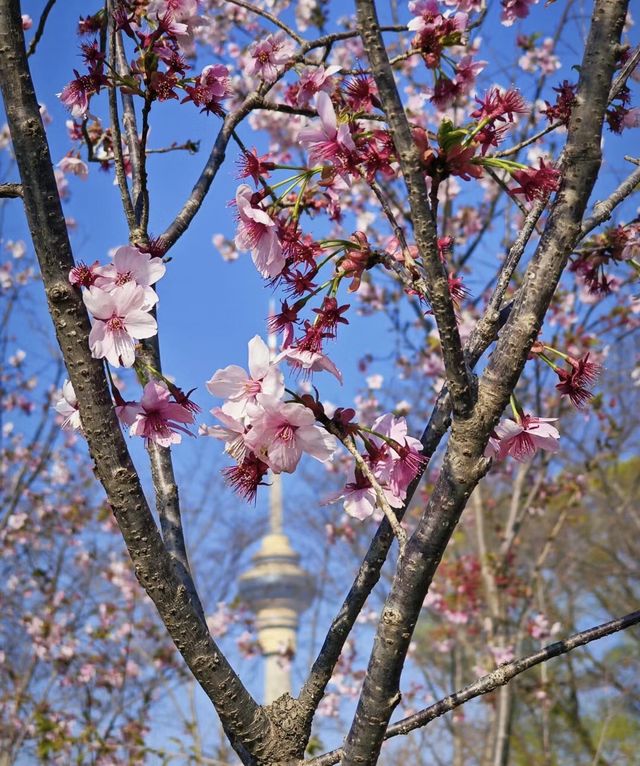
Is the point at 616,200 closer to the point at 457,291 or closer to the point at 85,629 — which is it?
the point at 457,291

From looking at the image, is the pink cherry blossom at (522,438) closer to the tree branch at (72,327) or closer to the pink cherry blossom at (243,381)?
the pink cherry blossom at (243,381)

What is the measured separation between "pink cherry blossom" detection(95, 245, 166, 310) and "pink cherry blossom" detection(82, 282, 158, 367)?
16mm

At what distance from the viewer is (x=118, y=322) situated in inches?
52.7

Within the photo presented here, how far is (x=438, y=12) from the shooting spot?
1896 millimetres

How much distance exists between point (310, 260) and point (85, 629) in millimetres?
6171

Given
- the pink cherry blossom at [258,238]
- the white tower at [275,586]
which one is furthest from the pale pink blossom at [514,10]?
the white tower at [275,586]

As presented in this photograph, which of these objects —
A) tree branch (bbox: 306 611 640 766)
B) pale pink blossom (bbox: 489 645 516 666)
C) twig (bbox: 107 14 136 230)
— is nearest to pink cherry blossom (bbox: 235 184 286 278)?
twig (bbox: 107 14 136 230)

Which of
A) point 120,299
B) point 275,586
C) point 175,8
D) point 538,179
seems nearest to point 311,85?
point 175,8

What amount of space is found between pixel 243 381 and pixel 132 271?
293mm

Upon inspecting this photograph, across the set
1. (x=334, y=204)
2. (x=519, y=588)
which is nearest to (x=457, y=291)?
(x=334, y=204)

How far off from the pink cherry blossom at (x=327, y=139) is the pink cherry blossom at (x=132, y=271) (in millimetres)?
321

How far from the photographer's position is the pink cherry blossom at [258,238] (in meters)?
1.37

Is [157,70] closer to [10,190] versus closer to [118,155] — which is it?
[118,155]

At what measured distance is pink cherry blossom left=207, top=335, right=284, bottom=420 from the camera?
4.10 ft
